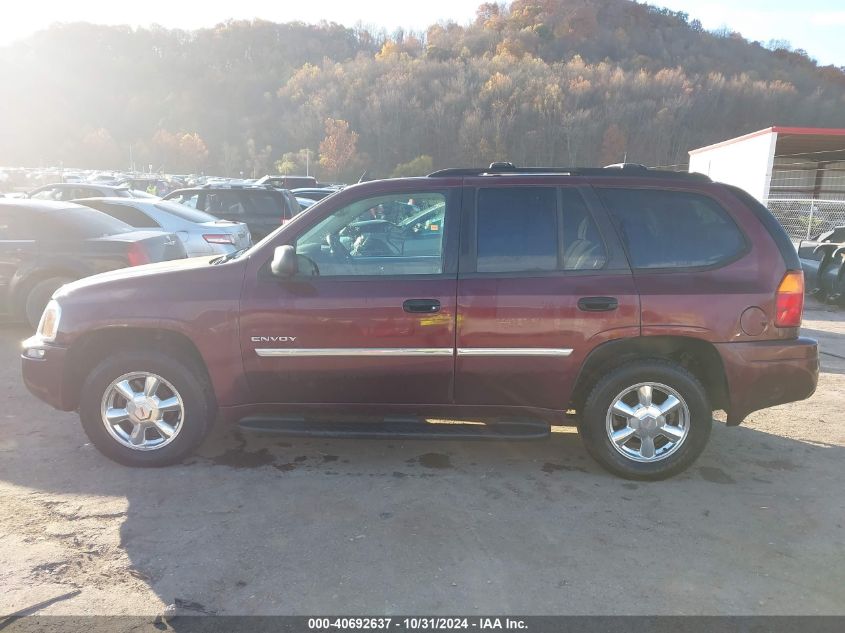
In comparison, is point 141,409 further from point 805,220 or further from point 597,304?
point 805,220

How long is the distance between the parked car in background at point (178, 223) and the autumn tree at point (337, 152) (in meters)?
74.5

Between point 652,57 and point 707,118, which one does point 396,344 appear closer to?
point 707,118

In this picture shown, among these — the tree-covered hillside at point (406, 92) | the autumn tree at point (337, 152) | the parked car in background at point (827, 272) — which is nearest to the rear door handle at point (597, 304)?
the parked car in background at point (827, 272)

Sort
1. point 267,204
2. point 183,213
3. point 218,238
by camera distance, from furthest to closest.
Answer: point 267,204 < point 183,213 < point 218,238

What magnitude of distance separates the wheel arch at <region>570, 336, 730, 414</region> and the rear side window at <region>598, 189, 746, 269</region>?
18.5 inches

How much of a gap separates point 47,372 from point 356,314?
6.77ft

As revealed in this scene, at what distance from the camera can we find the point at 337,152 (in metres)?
81.8

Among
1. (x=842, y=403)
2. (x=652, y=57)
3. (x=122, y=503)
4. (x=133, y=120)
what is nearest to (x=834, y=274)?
(x=842, y=403)

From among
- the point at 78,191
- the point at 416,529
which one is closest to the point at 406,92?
the point at 78,191

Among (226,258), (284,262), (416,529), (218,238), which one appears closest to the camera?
(416,529)

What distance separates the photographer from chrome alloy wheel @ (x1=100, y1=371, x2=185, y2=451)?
3785 millimetres

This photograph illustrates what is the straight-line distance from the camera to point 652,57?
4060 inches

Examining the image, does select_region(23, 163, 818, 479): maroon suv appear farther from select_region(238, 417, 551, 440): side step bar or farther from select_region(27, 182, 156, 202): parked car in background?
select_region(27, 182, 156, 202): parked car in background

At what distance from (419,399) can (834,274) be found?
9.65m
